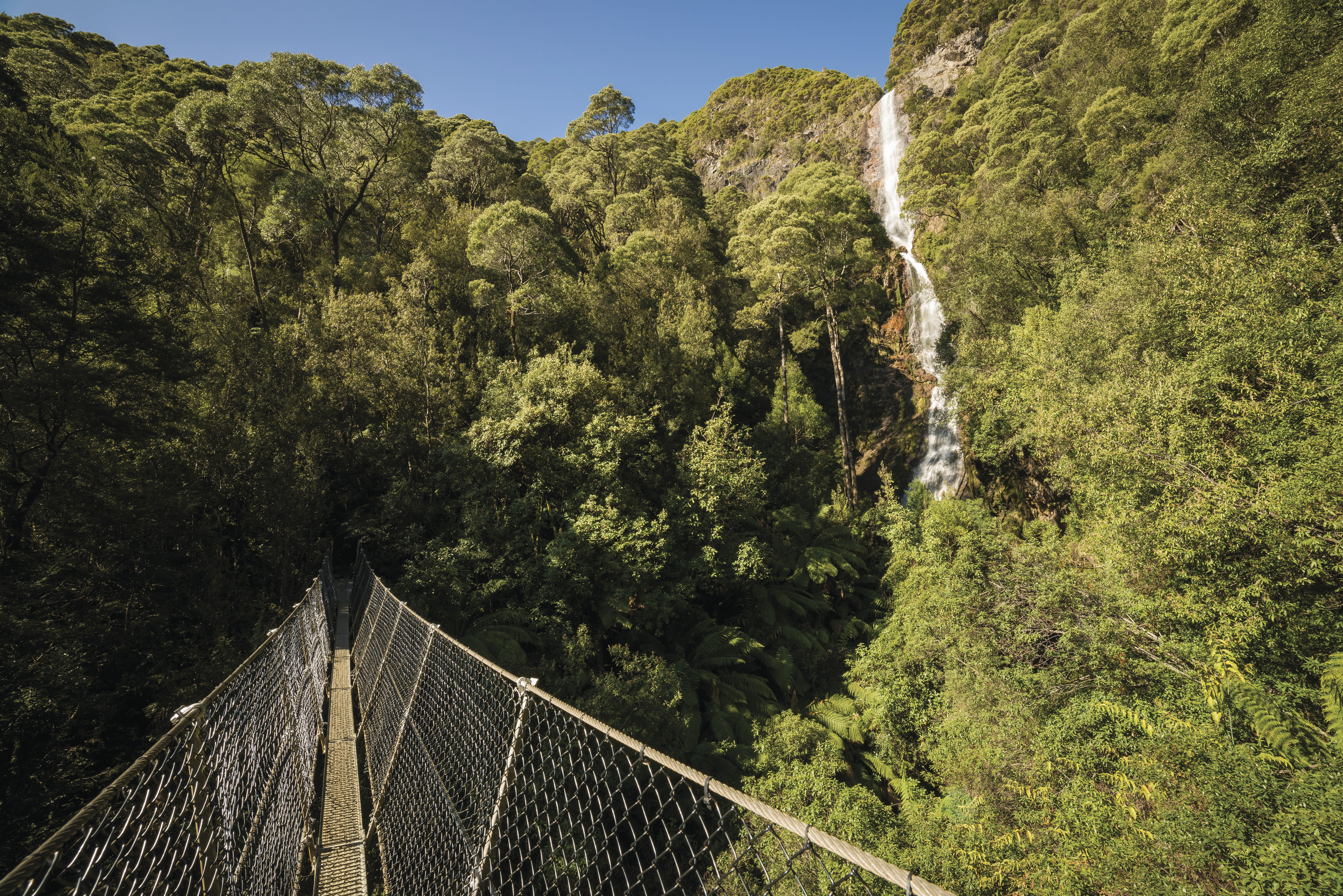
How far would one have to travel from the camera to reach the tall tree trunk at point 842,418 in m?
19.5

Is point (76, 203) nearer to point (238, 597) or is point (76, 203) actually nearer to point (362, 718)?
point (238, 597)

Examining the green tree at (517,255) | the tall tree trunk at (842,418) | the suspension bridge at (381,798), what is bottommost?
the suspension bridge at (381,798)

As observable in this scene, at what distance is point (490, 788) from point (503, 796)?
0.55 metres

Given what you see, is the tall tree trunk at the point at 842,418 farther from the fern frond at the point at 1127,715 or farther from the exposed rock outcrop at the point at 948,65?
the exposed rock outcrop at the point at 948,65

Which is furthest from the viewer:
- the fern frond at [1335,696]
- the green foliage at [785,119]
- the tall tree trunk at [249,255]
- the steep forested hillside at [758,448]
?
the green foliage at [785,119]

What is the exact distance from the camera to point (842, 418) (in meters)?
20.2

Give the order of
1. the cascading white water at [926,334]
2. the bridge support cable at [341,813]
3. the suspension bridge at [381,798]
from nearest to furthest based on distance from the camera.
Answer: the suspension bridge at [381,798], the bridge support cable at [341,813], the cascading white water at [926,334]

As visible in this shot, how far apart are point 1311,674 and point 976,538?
483 centimetres

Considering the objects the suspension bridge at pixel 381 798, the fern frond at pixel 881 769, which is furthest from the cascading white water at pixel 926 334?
the suspension bridge at pixel 381 798

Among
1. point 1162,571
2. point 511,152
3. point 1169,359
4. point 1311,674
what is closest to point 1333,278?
point 1169,359

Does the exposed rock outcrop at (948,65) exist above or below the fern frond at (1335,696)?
above

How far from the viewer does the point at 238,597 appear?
9.43m

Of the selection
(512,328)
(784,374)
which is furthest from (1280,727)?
(512,328)

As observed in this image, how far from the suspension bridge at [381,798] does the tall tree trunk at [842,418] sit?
673 inches
